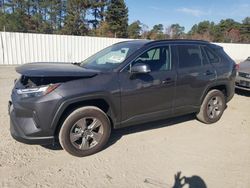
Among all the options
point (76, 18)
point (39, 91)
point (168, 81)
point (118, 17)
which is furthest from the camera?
point (118, 17)

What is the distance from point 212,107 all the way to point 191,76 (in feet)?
3.71

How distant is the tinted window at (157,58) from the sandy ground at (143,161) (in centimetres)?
131

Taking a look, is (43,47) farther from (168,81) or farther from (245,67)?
(168,81)

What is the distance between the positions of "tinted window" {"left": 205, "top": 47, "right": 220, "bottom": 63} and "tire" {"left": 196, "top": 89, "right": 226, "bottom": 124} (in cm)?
66

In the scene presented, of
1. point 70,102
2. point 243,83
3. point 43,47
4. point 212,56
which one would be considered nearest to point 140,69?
point 70,102

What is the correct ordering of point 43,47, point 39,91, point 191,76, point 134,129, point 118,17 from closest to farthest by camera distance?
1. point 39,91
2. point 191,76
3. point 134,129
4. point 43,47
5. point 118,17

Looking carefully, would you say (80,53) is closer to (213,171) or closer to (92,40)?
(92,40)

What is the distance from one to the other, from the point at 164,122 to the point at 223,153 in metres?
1.59

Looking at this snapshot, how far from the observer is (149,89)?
14.0ft

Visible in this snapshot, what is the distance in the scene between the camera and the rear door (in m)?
4.75

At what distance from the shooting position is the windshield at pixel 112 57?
4242 millimetres

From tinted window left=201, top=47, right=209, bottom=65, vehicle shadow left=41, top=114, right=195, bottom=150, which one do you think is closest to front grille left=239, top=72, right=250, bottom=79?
vehicle shadow left=41, top=114, right=195, bottom=150

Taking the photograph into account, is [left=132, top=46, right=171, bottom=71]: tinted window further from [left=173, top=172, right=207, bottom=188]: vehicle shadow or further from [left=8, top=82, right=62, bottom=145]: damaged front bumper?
[left=173, top=172, right=207, bottom=188]: vehicle shadow

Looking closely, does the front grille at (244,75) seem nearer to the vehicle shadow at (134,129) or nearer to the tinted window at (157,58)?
the vehicle shadow at (134,129)
